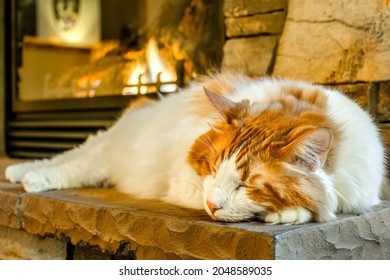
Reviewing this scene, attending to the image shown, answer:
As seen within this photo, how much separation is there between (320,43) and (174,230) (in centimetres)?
85

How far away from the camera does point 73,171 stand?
5.49ft

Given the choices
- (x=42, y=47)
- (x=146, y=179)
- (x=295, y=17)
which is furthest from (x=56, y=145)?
(x=295, y=17)

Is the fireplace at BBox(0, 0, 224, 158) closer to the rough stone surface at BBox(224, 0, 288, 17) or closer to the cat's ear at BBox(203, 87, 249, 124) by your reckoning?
the rough stone surface at BBox(224, 0, 288, 17)

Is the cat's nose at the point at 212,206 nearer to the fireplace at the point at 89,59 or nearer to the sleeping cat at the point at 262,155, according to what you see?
the sleeping cat at the point at 262,155

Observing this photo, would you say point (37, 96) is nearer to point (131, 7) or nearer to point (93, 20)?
point (93, 20)

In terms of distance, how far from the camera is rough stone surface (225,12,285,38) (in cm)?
174

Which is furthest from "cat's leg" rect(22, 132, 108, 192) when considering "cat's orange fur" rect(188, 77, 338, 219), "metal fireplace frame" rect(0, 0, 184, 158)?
"cat's orange fur" rect(188, 77, 338, 219)

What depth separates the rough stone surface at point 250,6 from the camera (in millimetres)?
1732

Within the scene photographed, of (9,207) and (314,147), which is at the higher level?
(314,147)

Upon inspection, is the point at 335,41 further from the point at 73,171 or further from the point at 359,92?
the point at 73,171

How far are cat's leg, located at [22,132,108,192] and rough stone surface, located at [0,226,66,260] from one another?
172 millimetres

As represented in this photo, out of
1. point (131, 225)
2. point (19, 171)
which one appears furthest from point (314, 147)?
point (19, 171)
